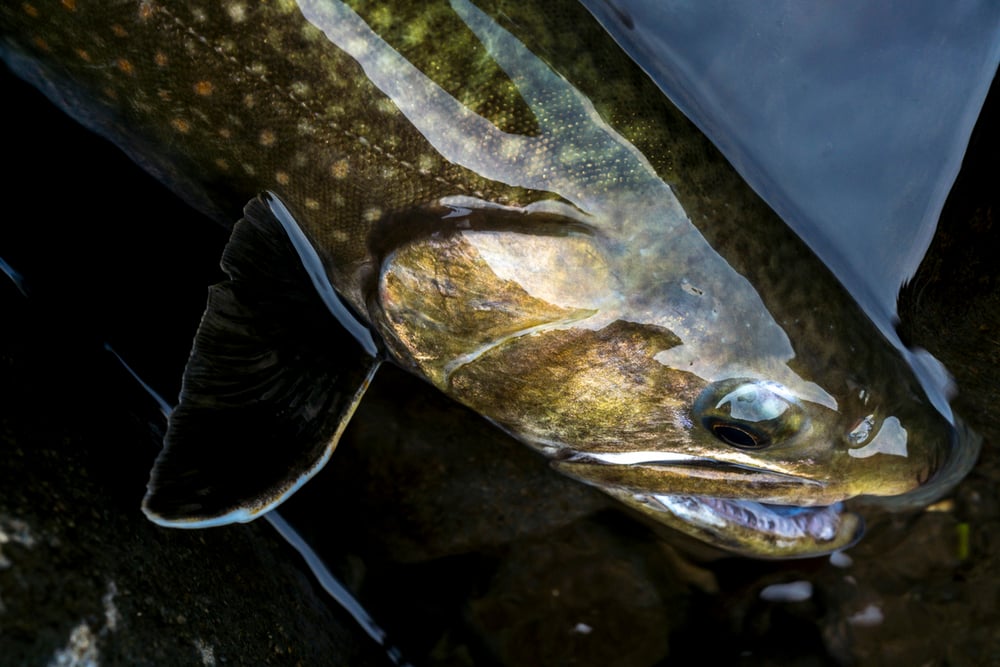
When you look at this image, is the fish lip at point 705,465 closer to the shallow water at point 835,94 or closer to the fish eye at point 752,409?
the fish eye at point 752,409

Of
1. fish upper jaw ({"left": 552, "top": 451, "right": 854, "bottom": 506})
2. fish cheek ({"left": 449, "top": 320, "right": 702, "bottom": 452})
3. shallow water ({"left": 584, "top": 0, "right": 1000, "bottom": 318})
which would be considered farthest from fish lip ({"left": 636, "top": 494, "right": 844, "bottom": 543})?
shallow water ({"left": 584, "top": 0, "right": 1000, "bottom": 318})

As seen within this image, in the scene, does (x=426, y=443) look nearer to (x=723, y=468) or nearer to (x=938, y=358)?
(x=723, y=468)

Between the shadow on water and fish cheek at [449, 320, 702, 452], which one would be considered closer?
fish cheek at [449, 320, 702, 452]

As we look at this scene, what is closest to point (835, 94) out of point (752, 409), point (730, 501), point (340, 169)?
point (752, 409)

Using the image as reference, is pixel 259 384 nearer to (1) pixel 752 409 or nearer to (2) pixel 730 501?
(1) pixel 752 409

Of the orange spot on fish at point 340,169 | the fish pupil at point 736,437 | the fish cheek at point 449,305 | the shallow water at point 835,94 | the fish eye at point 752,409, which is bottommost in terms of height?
the fish cheek at point 449,305

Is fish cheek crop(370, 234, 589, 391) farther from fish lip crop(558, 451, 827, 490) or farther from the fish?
fish lip crop(558, 451, 827, 490)

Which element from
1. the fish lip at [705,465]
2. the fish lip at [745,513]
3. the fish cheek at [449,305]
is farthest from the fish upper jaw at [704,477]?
the fish cheek at [449,305]
